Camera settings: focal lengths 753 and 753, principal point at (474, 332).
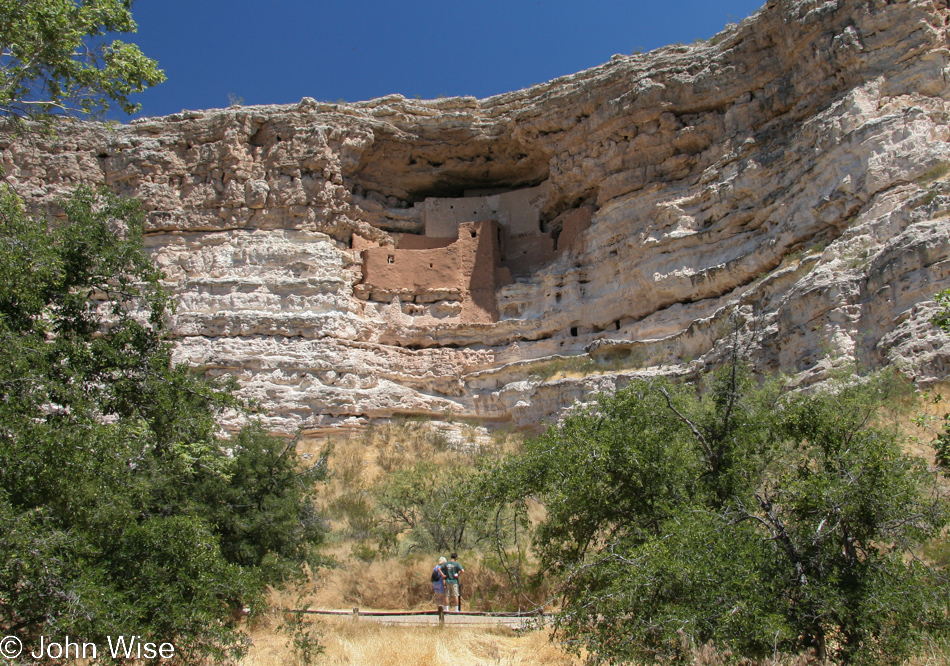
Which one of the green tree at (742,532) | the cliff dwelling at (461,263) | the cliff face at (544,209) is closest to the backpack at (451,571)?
the green tree at (742,532)

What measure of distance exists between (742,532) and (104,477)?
4275mm

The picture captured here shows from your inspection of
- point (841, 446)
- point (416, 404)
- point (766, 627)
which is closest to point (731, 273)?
point (416, 404)

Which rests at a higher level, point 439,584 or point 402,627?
point 439,584

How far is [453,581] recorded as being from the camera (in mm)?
8422

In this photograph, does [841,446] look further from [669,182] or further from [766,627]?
[669,182]

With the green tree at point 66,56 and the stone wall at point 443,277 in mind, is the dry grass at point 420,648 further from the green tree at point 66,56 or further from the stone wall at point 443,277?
the stone wall at point 443,277

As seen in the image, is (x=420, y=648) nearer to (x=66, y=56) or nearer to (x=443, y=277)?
(x=66, y=56)

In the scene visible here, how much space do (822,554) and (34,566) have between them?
15.8 ft

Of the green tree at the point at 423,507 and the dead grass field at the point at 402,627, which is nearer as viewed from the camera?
the dead grass field at the point at 402,627

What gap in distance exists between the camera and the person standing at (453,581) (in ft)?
27.2

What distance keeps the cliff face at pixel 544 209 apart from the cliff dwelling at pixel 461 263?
0.07 meters

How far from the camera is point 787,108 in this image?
1630cm

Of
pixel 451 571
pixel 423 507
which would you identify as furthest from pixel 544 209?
pixel 451 571

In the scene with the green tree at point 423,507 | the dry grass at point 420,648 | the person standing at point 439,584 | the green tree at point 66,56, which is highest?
the green tree at point 66,56
